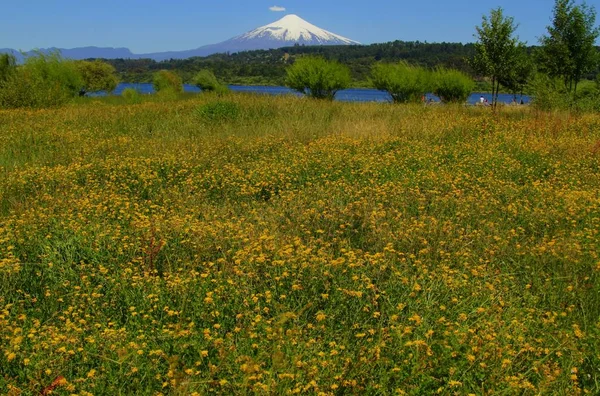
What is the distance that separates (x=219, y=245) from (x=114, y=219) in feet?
6.24

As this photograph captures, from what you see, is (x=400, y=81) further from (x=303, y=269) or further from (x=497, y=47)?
(x=303, y=269)

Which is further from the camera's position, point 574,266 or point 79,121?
point 79,121

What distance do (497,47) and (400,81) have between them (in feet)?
22.3

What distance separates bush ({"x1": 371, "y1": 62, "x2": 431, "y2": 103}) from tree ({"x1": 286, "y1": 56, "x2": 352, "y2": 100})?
9.95 ft

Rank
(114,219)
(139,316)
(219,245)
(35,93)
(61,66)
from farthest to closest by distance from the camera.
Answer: (61,66) < (35,93) < (114,219) < (219,245) < (139,316)

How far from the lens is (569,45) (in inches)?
966

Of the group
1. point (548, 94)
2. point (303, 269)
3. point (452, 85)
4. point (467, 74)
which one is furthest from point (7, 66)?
point (467, 74)

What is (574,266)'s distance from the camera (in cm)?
455

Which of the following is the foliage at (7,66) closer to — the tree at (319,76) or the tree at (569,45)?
the tree at (319,76)

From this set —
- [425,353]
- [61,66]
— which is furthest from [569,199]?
[61,66]

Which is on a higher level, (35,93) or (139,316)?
(35,93)

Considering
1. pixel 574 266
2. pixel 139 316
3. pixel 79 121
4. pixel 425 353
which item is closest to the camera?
pixel 425 353

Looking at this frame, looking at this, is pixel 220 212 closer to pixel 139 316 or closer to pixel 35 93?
pixel 139 316

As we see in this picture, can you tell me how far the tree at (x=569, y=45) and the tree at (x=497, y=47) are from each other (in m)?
2.29
